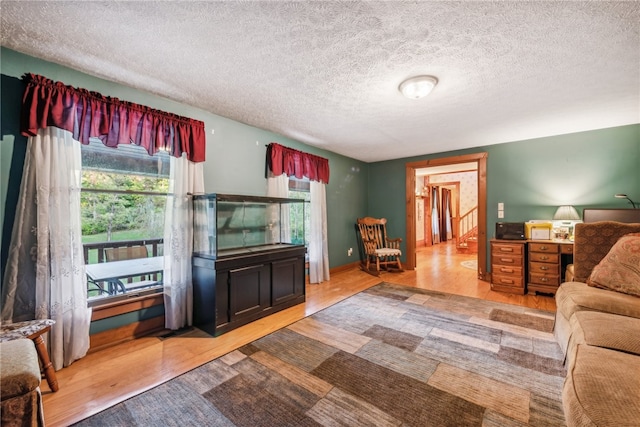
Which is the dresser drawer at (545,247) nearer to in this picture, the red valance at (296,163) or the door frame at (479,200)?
the door frame at (479,200)

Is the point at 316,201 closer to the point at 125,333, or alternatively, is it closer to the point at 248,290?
the point at 248,290

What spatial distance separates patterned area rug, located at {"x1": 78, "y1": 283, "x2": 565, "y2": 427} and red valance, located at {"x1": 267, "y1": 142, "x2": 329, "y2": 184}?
209 cm

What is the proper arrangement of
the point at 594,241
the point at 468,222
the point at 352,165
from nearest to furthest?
1. the point at 594,241
2. the point at 352,165
3. the point at 468,222

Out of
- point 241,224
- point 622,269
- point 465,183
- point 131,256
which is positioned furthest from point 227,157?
point 465,183

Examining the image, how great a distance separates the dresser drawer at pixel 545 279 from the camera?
3469 mm


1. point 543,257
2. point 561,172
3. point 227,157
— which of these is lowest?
point 543,257

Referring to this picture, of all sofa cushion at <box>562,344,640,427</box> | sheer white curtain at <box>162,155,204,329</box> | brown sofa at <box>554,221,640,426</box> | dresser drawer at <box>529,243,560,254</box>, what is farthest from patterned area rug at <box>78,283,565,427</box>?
dresser drawer at <box>529,243,560,254</box>

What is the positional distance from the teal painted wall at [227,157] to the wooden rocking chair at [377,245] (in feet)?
0.92

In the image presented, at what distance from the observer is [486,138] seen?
13.1 feet

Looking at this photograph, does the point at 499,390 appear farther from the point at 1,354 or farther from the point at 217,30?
the point at 217,30

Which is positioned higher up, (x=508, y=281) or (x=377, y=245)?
(x=377, y=245)

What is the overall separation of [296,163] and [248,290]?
2006 millimetres

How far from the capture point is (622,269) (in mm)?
1930

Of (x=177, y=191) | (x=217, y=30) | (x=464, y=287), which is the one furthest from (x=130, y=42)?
(x=464, y=287)
